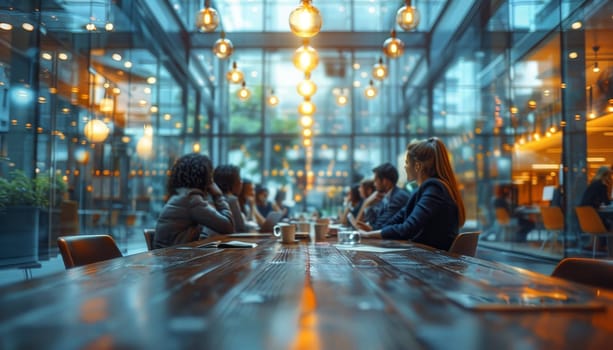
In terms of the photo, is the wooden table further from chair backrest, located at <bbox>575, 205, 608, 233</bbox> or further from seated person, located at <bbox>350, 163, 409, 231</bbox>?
chair backrest, located at <bbox>575, 205, 608, 233</bbox>

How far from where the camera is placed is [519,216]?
27.7 feet

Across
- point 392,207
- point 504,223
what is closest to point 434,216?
point 392,207

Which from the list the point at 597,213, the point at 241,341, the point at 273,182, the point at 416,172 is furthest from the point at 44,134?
the point at 273,182

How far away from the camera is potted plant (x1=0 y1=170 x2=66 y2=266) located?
5.02 metres

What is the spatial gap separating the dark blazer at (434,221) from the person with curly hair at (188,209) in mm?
1238

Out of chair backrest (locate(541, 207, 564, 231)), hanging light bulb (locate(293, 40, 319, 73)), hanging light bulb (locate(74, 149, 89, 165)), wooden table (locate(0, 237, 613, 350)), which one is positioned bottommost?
chair backrest (locate(541, 207, 564, 231))

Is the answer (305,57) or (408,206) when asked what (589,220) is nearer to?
(408,206)

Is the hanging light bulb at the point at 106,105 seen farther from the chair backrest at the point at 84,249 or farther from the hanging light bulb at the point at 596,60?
the hanging light bulb at the point at 596,60

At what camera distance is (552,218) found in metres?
7.05

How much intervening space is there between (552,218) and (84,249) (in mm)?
6788

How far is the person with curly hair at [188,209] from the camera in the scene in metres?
3.14

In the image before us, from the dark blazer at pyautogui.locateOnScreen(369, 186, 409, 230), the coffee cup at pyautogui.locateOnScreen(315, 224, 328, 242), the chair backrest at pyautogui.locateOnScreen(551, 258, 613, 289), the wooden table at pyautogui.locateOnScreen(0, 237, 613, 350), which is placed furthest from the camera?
the dark blazer at pyautogui.locateOnScreen(369, 186, 409, 230)

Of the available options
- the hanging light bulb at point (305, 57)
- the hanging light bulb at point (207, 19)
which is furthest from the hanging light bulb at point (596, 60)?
the hanging light bulb at point (207, 19)

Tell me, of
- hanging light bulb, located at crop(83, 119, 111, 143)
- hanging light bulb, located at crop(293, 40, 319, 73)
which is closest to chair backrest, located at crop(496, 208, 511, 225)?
hanging light bulb, located at crop(293, 40, 319, 73)
